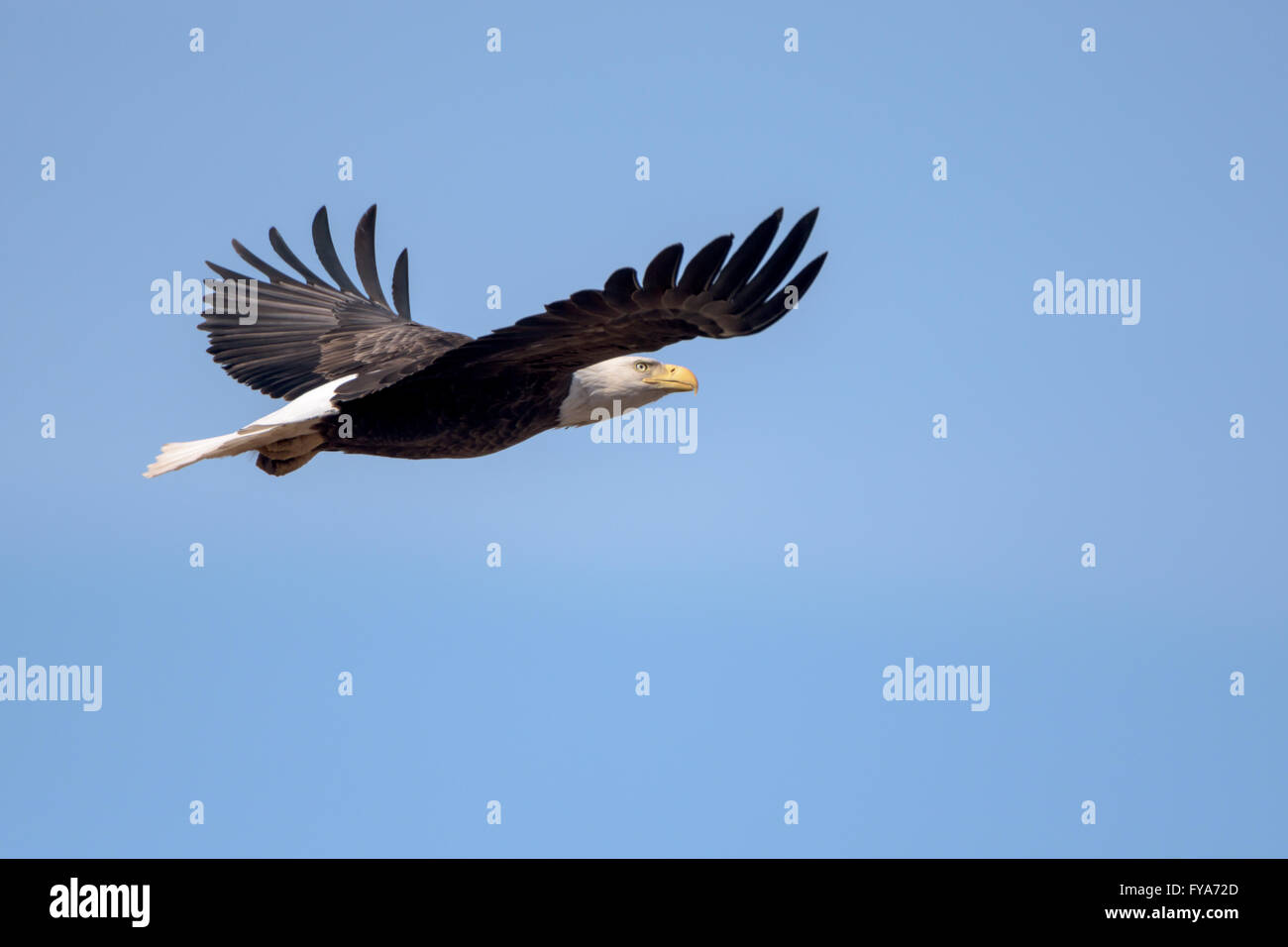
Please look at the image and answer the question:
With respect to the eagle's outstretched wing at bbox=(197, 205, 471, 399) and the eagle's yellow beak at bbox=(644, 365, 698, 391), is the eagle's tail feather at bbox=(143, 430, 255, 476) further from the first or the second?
the eagle's yellow beak at bbox=(644, 365, 698, 391)

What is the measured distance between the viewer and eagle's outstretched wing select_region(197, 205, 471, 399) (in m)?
10.9

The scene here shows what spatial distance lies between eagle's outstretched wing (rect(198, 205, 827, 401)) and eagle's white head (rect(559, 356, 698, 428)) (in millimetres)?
405

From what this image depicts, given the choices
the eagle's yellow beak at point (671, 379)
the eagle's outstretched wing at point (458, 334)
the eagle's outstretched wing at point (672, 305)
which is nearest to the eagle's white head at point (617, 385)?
the eagle's yellow beak at point (671, 379)

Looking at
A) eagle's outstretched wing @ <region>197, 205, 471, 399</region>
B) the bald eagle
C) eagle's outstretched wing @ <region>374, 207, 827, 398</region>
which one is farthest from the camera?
eagle's outstretched wing @ <region>197, 205, 471, 399</region>

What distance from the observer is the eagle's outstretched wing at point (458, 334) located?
8141mm

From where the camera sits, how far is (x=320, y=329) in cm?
1180

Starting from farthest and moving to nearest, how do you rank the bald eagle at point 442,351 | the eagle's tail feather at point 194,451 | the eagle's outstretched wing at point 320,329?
the eagle's outstretched wing at point 320,329 → the eagle's tail feather at point 194,451 → the bald eagle at point 442,351

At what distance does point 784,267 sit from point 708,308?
47cm

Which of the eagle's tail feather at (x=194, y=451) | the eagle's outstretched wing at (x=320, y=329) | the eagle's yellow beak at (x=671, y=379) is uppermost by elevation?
the eagle's outstretched wing at (x=320, y=329)

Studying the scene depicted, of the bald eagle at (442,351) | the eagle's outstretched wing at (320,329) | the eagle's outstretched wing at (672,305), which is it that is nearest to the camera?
the eagle's outstretched wing at (672,305)

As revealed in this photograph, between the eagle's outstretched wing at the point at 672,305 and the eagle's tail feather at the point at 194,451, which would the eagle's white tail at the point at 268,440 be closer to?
the eagle's tail feather at the point at 194,451

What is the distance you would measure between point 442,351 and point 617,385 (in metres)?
1.38

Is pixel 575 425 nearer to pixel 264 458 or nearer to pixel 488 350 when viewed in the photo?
pixel 488 350

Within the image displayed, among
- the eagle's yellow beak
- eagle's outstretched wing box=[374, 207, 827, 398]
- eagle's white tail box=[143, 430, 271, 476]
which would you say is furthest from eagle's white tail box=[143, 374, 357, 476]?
the eagle's yellow beak
